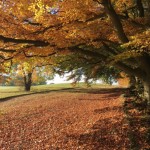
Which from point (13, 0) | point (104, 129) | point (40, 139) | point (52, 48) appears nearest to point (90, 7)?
point (52, 48)

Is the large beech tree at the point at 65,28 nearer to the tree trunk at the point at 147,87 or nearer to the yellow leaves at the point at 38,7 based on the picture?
the yellow leaves at the point at 38,7

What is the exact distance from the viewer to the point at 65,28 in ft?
42.9

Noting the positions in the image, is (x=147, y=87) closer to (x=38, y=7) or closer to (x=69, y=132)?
(x=69, y=132)

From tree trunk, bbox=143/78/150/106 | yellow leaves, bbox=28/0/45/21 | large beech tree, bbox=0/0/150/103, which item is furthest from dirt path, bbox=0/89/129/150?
yellow leaves, bbox=28/0/45/21

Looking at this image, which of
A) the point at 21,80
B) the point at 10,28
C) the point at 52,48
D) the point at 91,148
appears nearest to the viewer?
the point at 91,148

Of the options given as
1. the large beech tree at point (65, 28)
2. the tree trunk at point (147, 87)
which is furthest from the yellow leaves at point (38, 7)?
the tree trunk at point (147, 87)

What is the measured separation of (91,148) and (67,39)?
480cm

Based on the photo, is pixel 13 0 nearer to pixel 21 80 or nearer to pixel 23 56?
pixel 23 56

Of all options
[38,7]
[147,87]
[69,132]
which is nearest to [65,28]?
[38,7]

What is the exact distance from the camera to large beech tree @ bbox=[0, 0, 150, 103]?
1188 cm

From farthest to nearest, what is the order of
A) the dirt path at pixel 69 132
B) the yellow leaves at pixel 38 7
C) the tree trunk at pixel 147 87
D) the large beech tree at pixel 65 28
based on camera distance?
the tree trunk at pixel 147 87 < the dirt path at pixel 69 132 < the large beech tree at pixel 65 28 < the yellow leaves at pixel 38 7

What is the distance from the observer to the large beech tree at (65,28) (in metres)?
11.9

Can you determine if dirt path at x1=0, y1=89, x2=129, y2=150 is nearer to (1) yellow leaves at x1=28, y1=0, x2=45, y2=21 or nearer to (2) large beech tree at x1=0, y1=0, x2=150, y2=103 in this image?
(2) large beech tree at x1=0, y1=0, x2=150, y2=103

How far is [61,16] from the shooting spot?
43.0 feet
